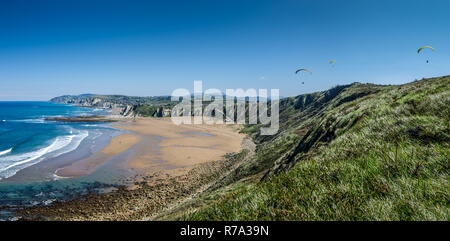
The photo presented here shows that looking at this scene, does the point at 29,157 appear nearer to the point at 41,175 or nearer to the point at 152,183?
the point at 41,175

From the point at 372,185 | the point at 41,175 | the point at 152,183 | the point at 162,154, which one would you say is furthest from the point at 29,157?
the point at 372,185

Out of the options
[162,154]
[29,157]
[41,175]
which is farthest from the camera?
[162,154]

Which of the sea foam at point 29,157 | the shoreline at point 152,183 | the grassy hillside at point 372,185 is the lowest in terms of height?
the shoreline at point 152,183

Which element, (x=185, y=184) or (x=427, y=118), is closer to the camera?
(x=427, y=118)

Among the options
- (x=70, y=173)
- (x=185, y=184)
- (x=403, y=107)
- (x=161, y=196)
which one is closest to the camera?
(x=403, y=107)

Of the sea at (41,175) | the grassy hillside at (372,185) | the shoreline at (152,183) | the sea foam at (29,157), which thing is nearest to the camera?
the grassy hillside at (372,185)

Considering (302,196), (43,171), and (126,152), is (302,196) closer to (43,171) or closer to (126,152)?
(43,171)

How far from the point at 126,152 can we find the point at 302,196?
1647 inches

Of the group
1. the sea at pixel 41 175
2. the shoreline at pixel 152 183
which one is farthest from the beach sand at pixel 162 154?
the sea at pixel 41 175

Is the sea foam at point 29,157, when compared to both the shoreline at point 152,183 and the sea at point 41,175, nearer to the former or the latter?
the sea at point 41,175

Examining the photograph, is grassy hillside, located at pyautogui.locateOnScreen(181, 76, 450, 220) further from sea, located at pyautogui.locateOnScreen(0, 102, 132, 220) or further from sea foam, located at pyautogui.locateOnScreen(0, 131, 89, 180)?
sea foam, located at pyautogui.locateOnScreen(0, 131, 89, 180)

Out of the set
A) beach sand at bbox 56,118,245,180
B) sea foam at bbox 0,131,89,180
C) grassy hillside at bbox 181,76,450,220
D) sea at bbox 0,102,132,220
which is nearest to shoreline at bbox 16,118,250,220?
beach sand at bbox 56,118,245,180
